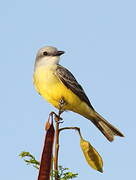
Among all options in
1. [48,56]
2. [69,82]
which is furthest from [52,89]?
[48,56]

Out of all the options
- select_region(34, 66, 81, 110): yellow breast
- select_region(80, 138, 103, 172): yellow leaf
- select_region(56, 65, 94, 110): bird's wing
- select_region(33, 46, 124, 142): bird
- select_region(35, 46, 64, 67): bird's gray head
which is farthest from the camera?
select_region(35, 46, 64, 67): bird's gray head

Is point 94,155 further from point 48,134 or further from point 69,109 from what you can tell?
point 69,109

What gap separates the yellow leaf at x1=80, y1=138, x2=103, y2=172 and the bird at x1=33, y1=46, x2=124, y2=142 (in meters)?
4.49

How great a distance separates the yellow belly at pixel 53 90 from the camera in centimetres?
930

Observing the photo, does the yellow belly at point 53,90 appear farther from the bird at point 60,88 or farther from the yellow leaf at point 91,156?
the yellow leaf at point 91,156

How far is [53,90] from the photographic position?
9.37 meters

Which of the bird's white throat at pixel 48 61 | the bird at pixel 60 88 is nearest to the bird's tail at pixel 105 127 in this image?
the bird at pixel 60 88

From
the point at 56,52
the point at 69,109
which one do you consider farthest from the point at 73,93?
the point at 56,52

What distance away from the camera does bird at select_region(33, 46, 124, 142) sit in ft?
30.8

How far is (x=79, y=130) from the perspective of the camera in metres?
4.33

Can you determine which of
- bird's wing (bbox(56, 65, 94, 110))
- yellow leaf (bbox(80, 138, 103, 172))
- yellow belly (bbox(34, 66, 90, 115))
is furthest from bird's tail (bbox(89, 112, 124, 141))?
yellow leaf (bbox(80, 138, 103, 172))

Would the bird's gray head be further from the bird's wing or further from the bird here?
the bird's wing

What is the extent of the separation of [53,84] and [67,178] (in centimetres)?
585

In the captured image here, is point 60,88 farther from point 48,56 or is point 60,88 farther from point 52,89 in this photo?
point 48,56
